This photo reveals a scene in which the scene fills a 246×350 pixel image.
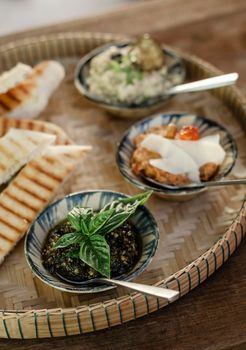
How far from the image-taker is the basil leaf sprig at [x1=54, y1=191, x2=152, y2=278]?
176 centimetres

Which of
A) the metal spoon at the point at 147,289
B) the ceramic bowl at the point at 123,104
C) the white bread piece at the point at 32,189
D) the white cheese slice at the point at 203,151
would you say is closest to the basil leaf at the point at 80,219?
the metal spoon at the point at 147,289

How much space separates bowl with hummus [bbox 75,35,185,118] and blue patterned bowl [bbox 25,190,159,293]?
1.92ft

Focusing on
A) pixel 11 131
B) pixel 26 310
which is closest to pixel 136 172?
pixel 11 131

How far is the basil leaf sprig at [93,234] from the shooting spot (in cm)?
176

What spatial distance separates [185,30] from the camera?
3.16 meters

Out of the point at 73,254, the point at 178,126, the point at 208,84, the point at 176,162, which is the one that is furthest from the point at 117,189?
the point at 208,84

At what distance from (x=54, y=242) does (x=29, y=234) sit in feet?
0.31

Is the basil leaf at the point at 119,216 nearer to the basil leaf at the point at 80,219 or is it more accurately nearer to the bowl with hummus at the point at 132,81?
the basil leaf at the point at 80,219

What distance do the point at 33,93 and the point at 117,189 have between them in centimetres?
65

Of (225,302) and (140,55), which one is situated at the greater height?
(140,55)

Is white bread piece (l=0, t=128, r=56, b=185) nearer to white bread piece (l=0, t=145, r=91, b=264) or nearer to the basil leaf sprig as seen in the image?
white bread piece (l=0, t=145, r=91, b=264)

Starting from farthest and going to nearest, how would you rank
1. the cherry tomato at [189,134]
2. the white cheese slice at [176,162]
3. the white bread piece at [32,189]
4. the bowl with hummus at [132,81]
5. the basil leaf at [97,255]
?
the bowl with hummus at [132,81]
the cherry tomato at [189,134]
the white cheese slice at [176,162]
the white bread piece at [32,189]
the basil leaf at [97,255]

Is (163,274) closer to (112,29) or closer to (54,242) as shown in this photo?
(54,242)

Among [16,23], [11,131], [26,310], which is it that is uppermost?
[11,131]
